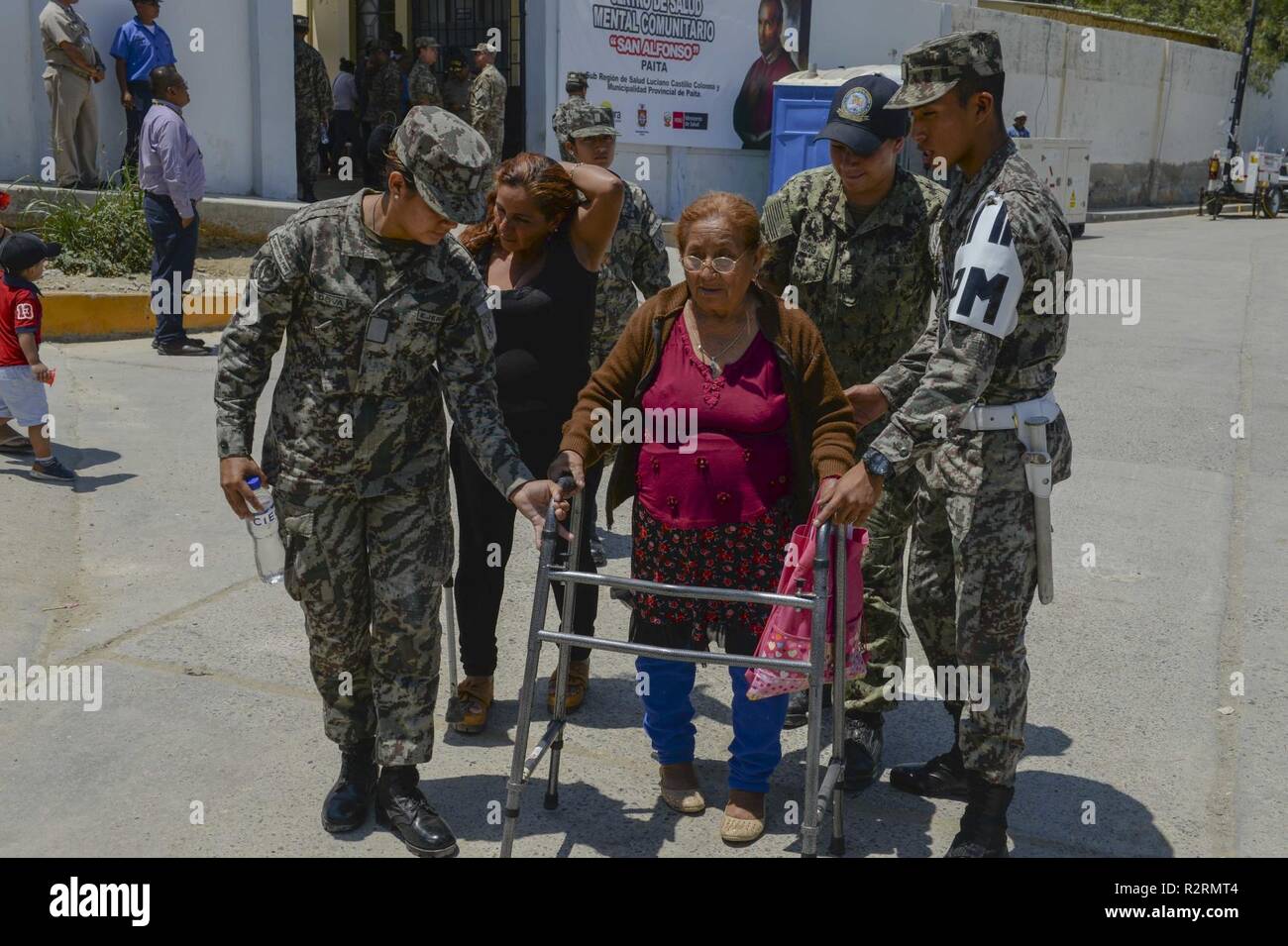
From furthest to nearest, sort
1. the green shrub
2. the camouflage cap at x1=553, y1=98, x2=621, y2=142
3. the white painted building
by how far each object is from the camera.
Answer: the white painted building → the green shrub → the camouflage cap at x1=553, y1=98, x2=621, y2=142

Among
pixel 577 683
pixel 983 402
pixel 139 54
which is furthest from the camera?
pixel 139 54

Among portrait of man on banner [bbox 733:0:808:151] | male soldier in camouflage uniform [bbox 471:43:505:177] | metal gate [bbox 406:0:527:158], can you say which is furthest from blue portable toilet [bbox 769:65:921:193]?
male soldier in camouflage uniform [bbox 471:43:505:177]

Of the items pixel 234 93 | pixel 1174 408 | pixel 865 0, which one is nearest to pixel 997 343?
pixel 1174 408

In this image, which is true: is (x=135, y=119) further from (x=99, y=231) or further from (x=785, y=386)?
(x=785, y=386)

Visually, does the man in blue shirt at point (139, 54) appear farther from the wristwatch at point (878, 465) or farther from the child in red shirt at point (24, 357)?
the wristwatch at point (878, 465)

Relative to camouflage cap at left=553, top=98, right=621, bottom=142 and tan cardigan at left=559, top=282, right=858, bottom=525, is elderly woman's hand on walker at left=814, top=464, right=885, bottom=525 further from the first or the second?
camouflage cap at left=553, top=98, right=621, bottom=142

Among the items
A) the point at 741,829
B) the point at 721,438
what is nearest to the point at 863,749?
the point at 741,829

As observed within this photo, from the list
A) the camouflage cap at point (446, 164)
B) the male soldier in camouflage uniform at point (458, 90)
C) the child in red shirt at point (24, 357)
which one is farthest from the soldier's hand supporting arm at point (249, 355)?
the male soldier in camouflage uniform at point (458, 90)

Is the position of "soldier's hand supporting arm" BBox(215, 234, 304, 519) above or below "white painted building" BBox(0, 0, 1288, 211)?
below

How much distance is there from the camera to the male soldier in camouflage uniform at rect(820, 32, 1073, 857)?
322 centimetres

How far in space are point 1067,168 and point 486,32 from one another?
32.9 ft

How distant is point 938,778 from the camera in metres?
4.03

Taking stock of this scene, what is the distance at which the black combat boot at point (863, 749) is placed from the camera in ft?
13.2

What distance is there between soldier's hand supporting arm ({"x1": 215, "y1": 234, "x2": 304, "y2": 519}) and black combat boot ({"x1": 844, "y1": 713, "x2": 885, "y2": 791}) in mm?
1930
